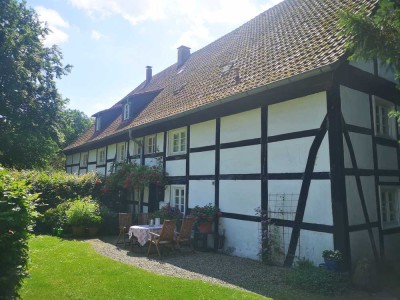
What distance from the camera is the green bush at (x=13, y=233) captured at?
12.7 feet

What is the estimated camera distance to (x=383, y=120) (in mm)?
8547

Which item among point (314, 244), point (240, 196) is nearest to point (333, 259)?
point (314, 244)

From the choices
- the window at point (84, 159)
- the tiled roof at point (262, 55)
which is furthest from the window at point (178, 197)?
the window at point (84, 159)

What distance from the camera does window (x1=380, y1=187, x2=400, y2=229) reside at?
26.1 ft

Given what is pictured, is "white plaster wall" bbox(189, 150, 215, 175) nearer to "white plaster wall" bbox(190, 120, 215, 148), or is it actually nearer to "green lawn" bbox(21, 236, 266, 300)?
"white plaster wall" bbox(190, 120, 215, 148)

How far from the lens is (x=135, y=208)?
1422 cm

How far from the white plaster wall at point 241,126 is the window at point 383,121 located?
303 centimetres

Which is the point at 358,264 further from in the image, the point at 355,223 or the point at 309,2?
the point at 309,2

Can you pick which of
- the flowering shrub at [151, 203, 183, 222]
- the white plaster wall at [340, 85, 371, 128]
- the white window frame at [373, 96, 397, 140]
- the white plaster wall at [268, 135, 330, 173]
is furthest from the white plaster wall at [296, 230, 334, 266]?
the flowering shrub at [151, 203, 183, 222]

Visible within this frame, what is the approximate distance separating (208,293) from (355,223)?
145 inches

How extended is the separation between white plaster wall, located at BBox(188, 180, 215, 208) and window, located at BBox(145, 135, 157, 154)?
3392 mm

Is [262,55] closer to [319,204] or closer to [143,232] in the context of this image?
[319,204]

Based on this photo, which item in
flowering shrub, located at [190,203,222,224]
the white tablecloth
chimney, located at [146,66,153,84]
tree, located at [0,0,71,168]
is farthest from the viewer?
chimney, located at [146,66,153,84]

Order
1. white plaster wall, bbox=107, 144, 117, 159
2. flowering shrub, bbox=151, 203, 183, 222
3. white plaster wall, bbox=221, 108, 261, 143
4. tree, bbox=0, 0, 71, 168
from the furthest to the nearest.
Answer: tree, bbox=0, 0, 71, 168
white plaster wall, bbox=107, 144, 117, 159
flowering shrub, bbox=151, 203, 183, 222
white plaster wall, bbox=221, 108, 261, 143
